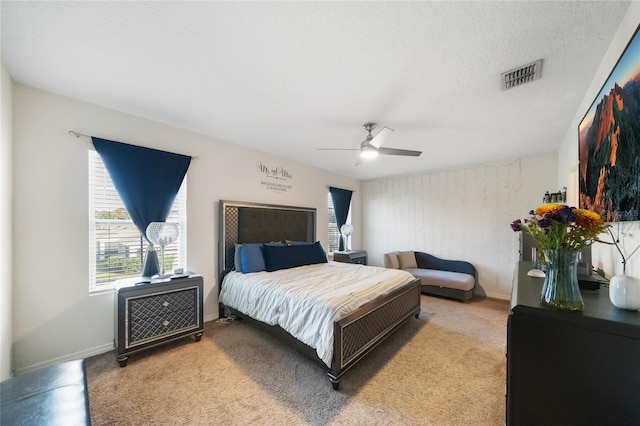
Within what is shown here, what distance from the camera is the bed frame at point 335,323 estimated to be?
2.08 metres

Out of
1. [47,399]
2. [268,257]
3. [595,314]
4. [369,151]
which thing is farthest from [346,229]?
[47,399]

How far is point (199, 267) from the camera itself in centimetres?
328

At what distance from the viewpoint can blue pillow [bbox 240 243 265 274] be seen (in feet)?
10.8

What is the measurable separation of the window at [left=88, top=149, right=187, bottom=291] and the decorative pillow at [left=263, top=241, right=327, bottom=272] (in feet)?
4.42

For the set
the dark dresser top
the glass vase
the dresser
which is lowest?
the dresser

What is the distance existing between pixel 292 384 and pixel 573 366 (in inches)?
73.3

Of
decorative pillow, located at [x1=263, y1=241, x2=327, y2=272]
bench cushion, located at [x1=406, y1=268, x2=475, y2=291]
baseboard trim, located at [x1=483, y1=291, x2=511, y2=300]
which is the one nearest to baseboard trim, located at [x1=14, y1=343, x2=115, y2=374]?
decorative pillow, located at [x1=263, y1=241, x2=327, y2=272]

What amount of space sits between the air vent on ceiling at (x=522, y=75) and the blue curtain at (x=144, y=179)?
11.5 ft

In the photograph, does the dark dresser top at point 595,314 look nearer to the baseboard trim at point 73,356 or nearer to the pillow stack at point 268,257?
the pillow stack at point 268,257

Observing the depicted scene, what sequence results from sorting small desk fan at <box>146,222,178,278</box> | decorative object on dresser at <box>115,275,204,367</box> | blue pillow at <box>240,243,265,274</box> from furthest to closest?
1. blue pillow at <box>240,243,265,274</box>
2. small desk fan at <box>146,222,178,278</box>
3. decorative object on dresser at <box>115,275,204,367</box>

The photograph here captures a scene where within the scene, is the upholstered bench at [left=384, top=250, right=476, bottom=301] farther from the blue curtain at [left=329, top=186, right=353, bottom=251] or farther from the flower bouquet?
the flower bouquet

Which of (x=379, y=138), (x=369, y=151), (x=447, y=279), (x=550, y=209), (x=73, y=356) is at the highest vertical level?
(x=379, y=138)

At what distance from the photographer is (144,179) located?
9.09 ft

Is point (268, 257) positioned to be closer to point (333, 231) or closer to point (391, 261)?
point (333, 231)
